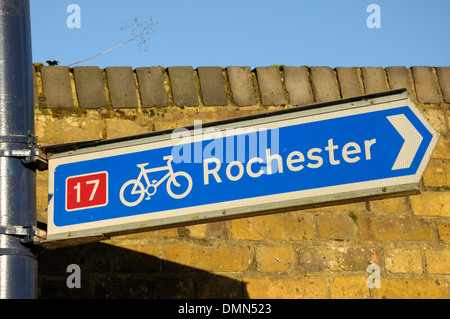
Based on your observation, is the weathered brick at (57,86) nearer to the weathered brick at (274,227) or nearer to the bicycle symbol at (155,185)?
the weathered brick at (274,227)

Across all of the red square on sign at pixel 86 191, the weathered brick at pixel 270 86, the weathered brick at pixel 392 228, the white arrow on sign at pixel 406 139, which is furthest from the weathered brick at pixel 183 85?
the white arrow on sign at pixel 406 139

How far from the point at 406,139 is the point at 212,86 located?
2.07 metres

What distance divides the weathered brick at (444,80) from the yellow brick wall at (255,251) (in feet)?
1.99

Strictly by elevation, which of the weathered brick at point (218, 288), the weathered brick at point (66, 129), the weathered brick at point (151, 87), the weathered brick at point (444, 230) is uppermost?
the weathered brick at point (151, 87)

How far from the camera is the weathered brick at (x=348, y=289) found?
12.2ft

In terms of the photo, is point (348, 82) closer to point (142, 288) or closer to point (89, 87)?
point (89, 87)

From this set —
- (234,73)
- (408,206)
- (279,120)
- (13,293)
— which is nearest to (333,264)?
(408,206)

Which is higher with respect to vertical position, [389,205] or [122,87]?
[122,87]

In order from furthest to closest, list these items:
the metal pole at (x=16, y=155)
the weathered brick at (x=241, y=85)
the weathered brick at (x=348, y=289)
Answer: the weathered brick at (x=241, y=85) < the weathered brick at (x=348, y=289) < the metal pole at (x=16, y=155)

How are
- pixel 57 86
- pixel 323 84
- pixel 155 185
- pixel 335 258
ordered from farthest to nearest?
1. pixel 323 84
2. pixel 57 86
3. pixel 335 258
4. pixel 155 185

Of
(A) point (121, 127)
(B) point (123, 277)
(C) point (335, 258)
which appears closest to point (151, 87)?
(A) point (121, 127)

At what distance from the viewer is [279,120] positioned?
2340 millimetres

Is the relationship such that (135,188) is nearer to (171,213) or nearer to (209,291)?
(171,213)

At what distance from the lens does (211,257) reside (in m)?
3.66
